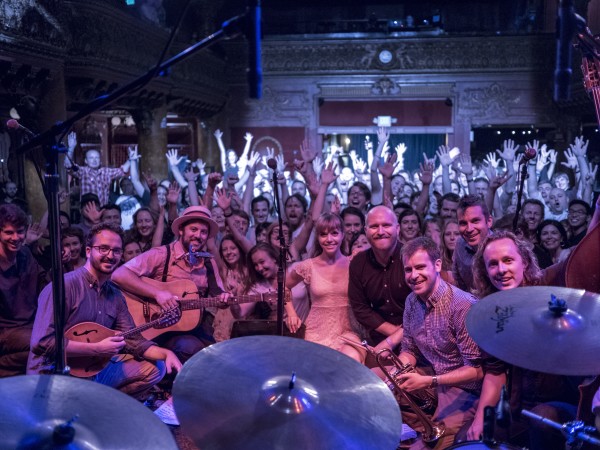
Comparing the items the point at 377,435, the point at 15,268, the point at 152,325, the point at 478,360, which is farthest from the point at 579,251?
the point at 15,268

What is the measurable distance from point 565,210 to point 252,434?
22.6 ft

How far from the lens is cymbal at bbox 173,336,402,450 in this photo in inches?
84.7

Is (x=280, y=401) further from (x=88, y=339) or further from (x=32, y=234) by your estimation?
(x=32, y=234)

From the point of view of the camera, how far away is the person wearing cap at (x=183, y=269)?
195 inches

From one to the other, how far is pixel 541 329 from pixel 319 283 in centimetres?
225

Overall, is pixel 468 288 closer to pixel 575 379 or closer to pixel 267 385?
pixel 575 379

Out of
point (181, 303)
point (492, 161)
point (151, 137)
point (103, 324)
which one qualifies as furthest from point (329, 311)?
point (151, 137)

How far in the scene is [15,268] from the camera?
4.64 m

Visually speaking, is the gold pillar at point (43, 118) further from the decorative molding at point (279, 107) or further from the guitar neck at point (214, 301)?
the decorative molding at point (279, 107)

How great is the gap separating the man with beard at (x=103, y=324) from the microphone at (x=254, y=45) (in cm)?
191

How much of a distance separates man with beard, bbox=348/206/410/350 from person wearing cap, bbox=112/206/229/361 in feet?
3.33

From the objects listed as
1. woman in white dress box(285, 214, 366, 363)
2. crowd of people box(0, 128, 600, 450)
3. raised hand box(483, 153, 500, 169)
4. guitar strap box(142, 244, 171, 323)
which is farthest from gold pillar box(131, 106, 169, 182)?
woman in white dress box(285, 214, 366, 363)

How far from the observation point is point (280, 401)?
2.23 m

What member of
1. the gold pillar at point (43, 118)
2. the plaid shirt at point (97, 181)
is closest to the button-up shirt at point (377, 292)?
the gold pillar at point (43, 118)
